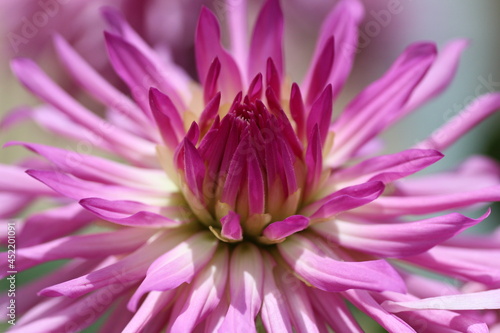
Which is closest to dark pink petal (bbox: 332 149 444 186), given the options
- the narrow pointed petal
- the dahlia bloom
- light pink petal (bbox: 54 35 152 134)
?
the dahlia bloom

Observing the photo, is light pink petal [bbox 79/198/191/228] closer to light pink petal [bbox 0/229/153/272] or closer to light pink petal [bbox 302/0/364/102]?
light pink petal [bbox 0/229/153/272]

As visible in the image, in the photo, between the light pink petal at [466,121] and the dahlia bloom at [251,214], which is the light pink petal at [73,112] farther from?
the light pink petal at [466,121]

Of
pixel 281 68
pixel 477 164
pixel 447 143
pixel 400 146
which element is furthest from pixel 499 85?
pixel 281 68

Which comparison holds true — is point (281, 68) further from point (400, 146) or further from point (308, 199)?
point (400, 146)

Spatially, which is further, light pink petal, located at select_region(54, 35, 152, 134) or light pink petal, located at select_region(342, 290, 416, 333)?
light pink petal, located at select_region(54, 35, 152, 134)

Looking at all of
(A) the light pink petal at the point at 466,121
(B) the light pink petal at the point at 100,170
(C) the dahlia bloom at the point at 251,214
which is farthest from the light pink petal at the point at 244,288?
(A) the light pink petal at the point at 466,121

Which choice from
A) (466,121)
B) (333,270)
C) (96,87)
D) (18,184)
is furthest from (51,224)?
(466,121)
